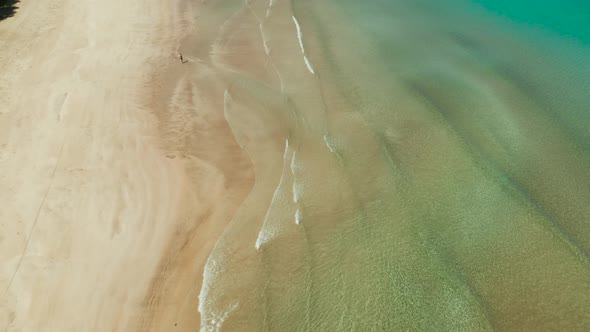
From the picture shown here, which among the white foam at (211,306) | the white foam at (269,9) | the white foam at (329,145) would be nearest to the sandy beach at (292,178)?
the white foam at (211,306)

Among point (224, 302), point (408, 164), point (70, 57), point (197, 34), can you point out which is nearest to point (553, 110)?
point (408, 164)

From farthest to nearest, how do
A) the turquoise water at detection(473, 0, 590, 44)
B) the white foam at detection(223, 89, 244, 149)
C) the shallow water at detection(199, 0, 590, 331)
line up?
the turquoise water at detection(473, 0, 590, 44) < the white foam at detection(223, 89, 244, 149) < the shallow water at detection(199, 0, 590, 331)

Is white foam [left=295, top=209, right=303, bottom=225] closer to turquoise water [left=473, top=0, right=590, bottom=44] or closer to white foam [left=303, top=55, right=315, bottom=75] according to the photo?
white foam [left=303, top=55, right=315, bottom=75]

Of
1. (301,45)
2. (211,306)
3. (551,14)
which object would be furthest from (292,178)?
(551,14)

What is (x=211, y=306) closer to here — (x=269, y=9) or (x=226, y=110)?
(x=226, y=110)

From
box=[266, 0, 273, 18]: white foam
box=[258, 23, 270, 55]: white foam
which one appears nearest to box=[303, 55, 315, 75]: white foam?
box=[258, 23, 270, 55]: white foam
